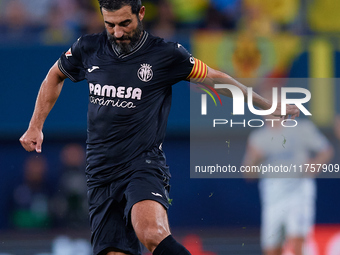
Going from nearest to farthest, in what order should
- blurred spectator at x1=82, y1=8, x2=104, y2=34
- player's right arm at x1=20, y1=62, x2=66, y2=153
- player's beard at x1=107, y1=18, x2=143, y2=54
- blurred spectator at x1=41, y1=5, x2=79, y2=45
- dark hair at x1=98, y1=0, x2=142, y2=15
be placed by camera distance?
dark hair at x1=98, y1=0, x2=142, y2=15 < player's beard at x1=107, y1=18, x2=143, y2=54 < player's right arm at x1=20, y1=62, x2=66, y2=153 < blurred spectator at x1=41, y1=5, x2=79, y2=45 < blurred spectator at x1=82, y1=8, x2=104, y2=34

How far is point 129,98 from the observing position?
3668 millimetres

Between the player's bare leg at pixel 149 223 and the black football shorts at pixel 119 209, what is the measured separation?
0.43 feet

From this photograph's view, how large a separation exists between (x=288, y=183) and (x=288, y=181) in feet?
0.08

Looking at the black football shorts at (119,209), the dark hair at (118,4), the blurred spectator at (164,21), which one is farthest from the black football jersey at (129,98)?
the blurred spectator at (164,21)

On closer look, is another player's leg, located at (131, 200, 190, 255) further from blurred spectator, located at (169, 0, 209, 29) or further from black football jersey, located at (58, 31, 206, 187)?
blurred spectator, located at (169, 0, 209, 29)

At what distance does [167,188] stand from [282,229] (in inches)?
138

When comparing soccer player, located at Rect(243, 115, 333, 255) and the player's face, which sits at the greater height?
the player's face

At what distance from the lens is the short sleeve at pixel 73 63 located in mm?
3949

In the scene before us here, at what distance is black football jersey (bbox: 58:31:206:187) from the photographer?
12.0 ft

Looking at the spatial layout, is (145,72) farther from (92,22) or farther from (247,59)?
(92,22)

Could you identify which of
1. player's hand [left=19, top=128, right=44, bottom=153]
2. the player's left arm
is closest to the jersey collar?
the player's left arm

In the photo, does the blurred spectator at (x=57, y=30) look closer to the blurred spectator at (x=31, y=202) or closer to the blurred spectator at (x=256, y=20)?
the blurred spectator at (x=31, y=202)

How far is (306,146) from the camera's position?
6.79 meters

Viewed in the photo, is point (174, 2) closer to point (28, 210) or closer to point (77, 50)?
point (28, 210)
